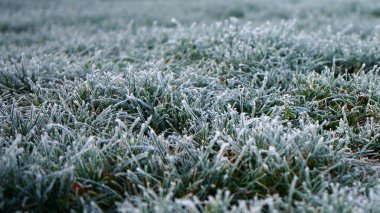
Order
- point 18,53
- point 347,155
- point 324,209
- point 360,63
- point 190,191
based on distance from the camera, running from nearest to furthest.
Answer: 1. point 324,209
2. point 190,191
3. point 347,155
4. point 360,63
5. point 18,53

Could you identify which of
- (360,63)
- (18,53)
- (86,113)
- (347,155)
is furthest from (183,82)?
(18,53)

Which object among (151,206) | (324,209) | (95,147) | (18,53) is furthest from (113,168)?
(18,53)

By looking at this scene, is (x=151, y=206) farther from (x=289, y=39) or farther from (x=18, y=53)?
(x=18, y=53)

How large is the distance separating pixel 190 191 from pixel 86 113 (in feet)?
3.28

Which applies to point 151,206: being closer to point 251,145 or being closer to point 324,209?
point 251,145

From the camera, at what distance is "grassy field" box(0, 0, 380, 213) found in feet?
6.70

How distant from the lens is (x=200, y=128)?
2602mm

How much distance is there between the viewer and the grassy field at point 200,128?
6.70 ft

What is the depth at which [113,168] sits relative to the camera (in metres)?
2.23

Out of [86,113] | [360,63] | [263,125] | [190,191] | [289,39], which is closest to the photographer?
[190,191]

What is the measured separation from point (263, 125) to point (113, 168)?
93cm

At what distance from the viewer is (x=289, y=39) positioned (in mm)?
4180

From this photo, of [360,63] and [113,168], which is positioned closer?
[113,168]

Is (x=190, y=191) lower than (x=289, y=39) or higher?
lower
